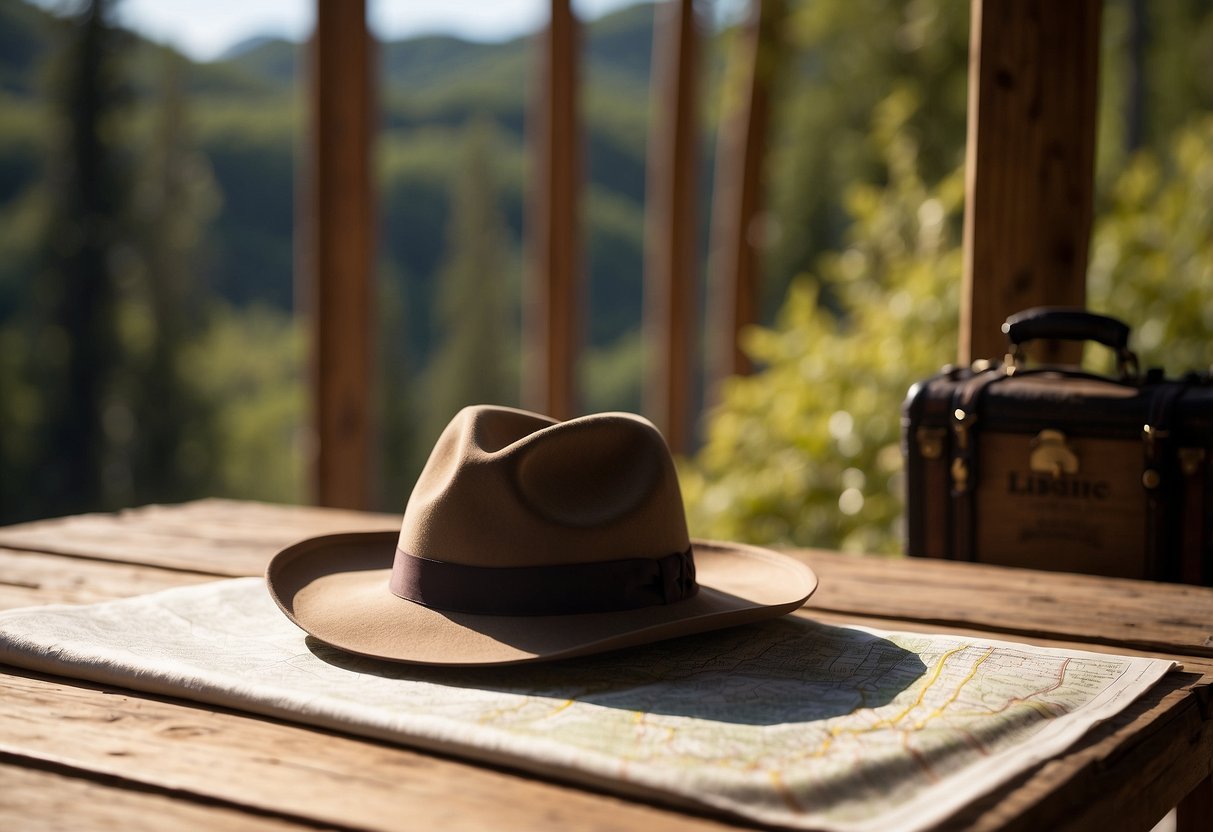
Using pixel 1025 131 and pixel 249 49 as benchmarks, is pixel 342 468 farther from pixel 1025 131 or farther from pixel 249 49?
pixel 249 49

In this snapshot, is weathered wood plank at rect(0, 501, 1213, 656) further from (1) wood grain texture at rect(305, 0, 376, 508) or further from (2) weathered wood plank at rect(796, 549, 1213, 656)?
(1) wood grain texture at rect(305, 0, 376, 508)

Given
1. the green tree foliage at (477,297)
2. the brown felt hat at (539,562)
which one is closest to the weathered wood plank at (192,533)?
the brown felt hat at (539,562)

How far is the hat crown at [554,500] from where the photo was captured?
1.18 metres

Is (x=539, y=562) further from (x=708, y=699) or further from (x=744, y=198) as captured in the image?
A: (x=744, y=198)

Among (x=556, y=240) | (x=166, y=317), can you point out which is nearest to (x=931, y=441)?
(x=556, y=240)

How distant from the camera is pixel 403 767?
0.94m

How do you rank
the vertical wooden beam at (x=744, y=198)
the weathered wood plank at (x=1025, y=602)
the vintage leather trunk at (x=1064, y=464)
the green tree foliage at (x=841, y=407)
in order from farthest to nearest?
the vertical wooden beam at (x=744, y=198) < the green tree foliage at (x=841, y=407) < the vintage leather trunk at (x=1064, y=464) < the weathered wood plank at (x=1025, y=602)

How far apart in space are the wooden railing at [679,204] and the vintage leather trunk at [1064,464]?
0.39 metres

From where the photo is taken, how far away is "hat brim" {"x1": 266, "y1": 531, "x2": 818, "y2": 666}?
113 cm

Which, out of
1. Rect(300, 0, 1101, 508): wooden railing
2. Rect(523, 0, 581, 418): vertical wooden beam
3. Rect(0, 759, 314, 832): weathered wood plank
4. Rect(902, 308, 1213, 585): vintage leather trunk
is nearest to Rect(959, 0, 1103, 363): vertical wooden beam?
Rect(300, 0, 1101, 508): wooden railing

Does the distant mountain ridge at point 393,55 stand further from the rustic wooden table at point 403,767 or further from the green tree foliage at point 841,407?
the rustic wooden table at point 403,767

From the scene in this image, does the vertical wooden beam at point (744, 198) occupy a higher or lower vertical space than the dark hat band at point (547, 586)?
Answer: higher

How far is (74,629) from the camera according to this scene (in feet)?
4.16

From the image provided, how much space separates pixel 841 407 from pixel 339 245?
1.66m
